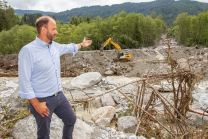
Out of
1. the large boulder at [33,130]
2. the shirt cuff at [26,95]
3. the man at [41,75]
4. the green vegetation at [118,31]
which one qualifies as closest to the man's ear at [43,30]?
the man at [41,75]

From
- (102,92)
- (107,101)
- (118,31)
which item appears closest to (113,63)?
(118,31)

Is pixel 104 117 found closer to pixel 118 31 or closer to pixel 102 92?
pixel 102 92

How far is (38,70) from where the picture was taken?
1500 millimetres

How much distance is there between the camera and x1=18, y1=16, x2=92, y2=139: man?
139cm

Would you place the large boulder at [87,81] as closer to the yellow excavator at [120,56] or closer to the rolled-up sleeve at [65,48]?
the rolled-up sleeve at [65,48]

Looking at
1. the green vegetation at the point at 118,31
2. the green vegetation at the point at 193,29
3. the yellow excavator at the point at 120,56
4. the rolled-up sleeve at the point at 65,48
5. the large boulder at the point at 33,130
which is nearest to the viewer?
the rolled-up sleeve at the point at 65,48

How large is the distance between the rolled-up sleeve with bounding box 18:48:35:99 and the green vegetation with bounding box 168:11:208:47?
22.8 meters

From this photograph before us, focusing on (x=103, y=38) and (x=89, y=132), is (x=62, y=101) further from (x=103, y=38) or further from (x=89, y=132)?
(x=103, y=38)

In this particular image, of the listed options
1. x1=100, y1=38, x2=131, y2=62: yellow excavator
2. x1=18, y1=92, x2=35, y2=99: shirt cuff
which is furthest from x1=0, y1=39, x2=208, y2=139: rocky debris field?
x1=18, y1=92, x2=35, y2=99: shirt cuff

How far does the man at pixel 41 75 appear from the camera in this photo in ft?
4.56

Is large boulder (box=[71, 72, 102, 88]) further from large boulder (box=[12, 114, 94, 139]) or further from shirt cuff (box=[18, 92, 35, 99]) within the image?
shirt cuff (box=[18, 92, 35, 99])

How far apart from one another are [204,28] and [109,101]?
23926mm

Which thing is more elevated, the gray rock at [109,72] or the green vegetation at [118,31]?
the green vegetation at [118,31]

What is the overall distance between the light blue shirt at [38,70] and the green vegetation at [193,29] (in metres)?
22.5
